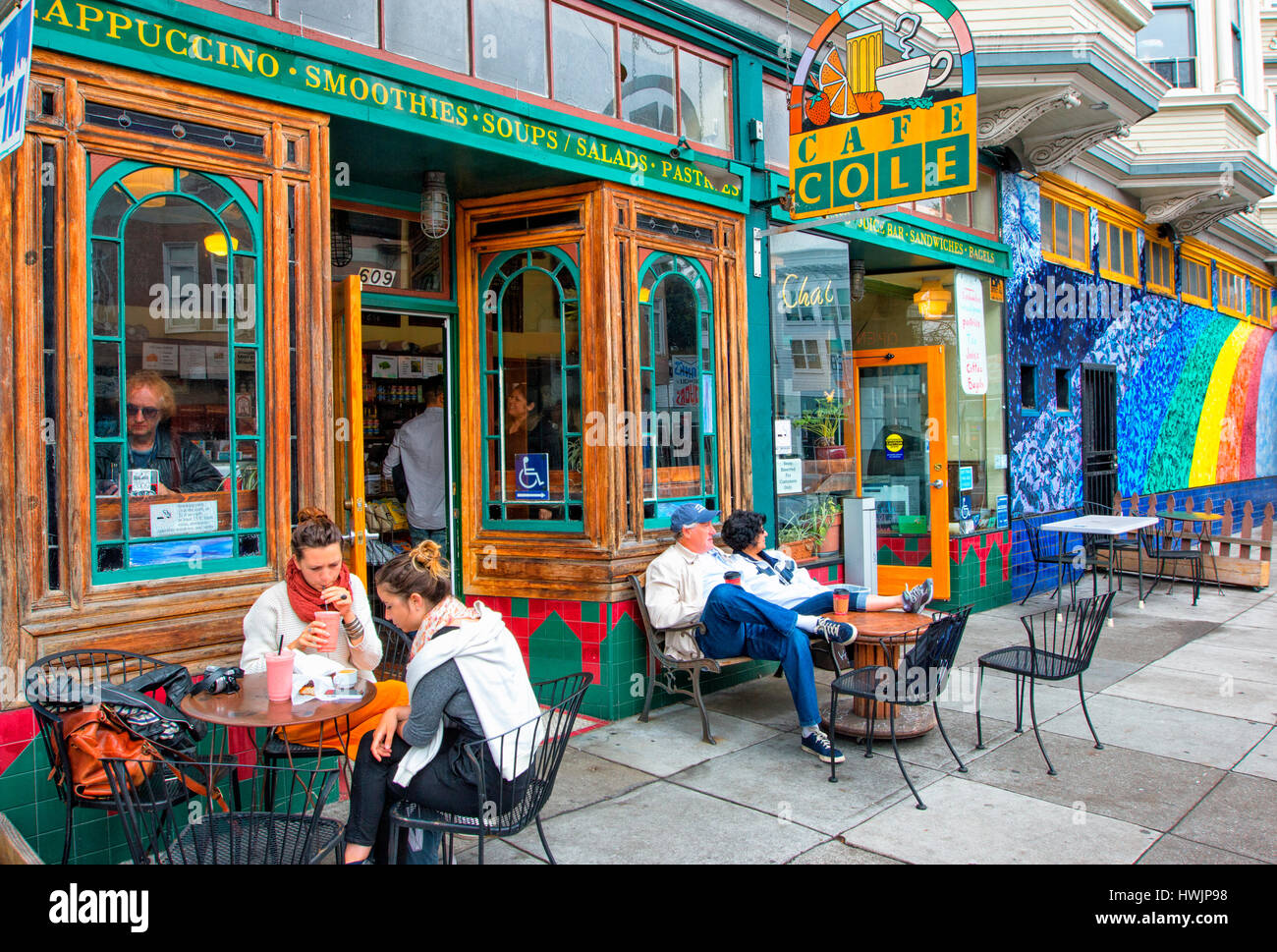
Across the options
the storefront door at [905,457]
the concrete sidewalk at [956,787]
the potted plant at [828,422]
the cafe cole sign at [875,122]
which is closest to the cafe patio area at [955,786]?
the concrete sidewalk at [956,787]

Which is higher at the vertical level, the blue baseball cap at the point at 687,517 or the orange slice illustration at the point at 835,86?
the orange slice illustration at the point at 835,86

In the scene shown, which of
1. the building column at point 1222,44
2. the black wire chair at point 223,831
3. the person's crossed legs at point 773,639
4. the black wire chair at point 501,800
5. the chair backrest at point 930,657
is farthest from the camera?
the building column at point 1222,44

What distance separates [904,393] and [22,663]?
7.98 meters

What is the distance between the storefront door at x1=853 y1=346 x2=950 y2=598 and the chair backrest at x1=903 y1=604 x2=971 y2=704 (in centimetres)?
473

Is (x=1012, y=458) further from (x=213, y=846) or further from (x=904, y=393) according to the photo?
(x=213, y=846)

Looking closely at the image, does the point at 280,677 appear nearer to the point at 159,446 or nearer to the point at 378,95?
the point at 159,446

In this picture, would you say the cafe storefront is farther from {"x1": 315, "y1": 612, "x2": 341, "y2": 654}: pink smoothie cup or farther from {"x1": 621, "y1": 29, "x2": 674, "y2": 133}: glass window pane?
{"x1": 315, "y1": 612, "x2": 341, "y2": 654}: pink smoothie cup

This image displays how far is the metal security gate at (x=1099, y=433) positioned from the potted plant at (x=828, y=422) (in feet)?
16.8

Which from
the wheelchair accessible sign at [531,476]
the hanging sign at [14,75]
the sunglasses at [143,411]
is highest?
the hanging sign at [14,75]

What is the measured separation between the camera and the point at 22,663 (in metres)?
3.79

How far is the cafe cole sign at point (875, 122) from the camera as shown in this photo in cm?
661

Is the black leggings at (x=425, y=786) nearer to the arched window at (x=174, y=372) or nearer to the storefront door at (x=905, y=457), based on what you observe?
the arched window at (x=174, y=372)

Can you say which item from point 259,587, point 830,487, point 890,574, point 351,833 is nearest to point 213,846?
point 351,833

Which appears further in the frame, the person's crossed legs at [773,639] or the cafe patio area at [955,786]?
the person's crossed legs at [773,639]
